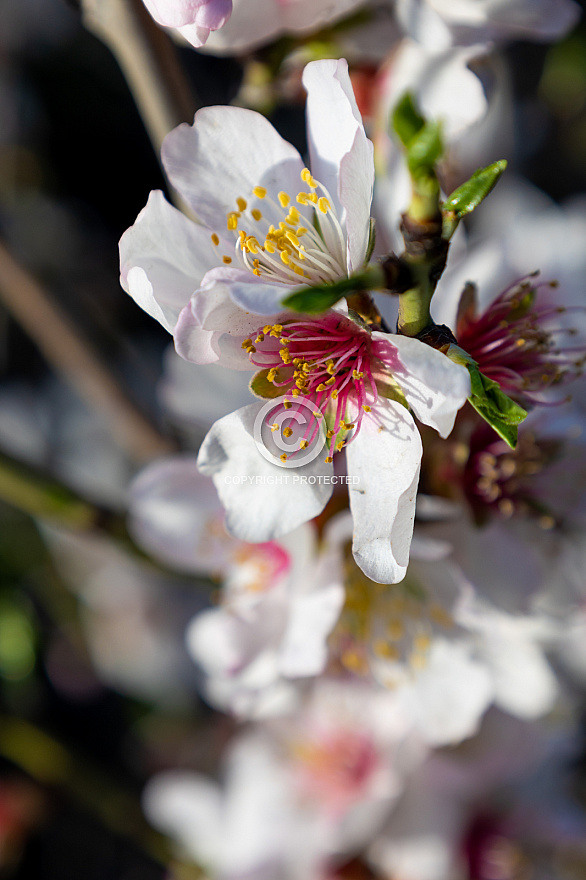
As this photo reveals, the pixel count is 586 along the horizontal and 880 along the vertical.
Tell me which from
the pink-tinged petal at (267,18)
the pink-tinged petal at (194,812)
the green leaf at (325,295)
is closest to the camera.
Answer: the green leaf at (325,295)

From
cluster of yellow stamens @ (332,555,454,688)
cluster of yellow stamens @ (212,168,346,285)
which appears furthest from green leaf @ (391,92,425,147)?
cluster of yellow stamens @ (332,555,454,688)

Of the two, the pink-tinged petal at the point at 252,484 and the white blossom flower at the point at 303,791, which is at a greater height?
the pink-tinged petal at the point at 252,484

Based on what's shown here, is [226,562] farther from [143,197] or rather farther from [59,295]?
[143,197]

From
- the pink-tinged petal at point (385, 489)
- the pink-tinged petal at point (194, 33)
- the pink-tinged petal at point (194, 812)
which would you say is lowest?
the pink-tinged petal at point (194, 812)

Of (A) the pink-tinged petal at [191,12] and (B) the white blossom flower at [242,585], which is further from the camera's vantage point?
(B) the white blossom flower at [242,585]

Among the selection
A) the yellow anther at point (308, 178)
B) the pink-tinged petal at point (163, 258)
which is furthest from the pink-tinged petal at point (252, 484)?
the yellow anther at point (308, 178)

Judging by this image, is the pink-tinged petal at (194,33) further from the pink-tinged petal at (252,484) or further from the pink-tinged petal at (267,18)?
the pink-tinged petal at (252,484)

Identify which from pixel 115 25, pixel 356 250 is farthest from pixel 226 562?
pixel 115 25
